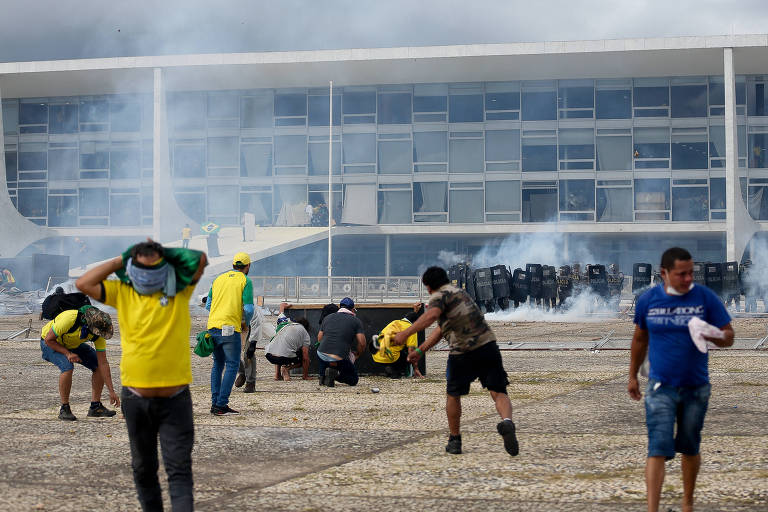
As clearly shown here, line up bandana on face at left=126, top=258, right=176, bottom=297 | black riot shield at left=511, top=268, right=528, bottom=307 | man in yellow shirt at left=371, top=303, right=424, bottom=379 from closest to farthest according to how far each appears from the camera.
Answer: bandana on face at left=126, top=258, right=176, bottom=297
man in yellow shirt at left=371, top=303, right=424, bottom=379
black riot shield at left=511, top=268, right=528, bottom=307

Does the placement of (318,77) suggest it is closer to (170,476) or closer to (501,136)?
(501,136)

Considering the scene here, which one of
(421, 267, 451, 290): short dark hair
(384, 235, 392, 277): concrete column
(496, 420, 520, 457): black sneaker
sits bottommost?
(496, 420, 520, 457): black sneaker

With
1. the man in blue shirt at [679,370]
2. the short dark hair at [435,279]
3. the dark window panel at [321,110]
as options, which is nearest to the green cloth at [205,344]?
the short dark hair at [435,279]

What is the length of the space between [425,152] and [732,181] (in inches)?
621

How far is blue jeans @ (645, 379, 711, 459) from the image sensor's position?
211 inches

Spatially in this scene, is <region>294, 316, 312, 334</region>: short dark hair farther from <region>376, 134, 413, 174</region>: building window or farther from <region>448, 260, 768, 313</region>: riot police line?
<region>376, 134, 413, 174</region>: building window

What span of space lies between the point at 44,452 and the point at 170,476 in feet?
10.9

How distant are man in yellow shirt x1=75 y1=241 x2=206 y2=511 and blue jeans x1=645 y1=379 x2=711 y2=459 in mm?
2501

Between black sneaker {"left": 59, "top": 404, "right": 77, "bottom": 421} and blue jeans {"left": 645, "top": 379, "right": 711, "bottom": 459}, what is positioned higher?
blue jeans {"left": 645, "top": 379, "right": 711, "bottom": 459}

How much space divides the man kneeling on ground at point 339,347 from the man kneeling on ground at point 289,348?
0.69m

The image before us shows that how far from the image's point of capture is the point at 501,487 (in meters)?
6.48

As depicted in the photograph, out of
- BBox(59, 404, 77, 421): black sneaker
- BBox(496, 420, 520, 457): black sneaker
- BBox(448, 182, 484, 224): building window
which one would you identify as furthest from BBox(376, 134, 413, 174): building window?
BBox(496, 420, 520, 457): black sneaker

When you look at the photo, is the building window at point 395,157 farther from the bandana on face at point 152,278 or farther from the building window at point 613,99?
the bandana on face at point 152,278

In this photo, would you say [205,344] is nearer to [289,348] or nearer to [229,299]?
[229,299]
